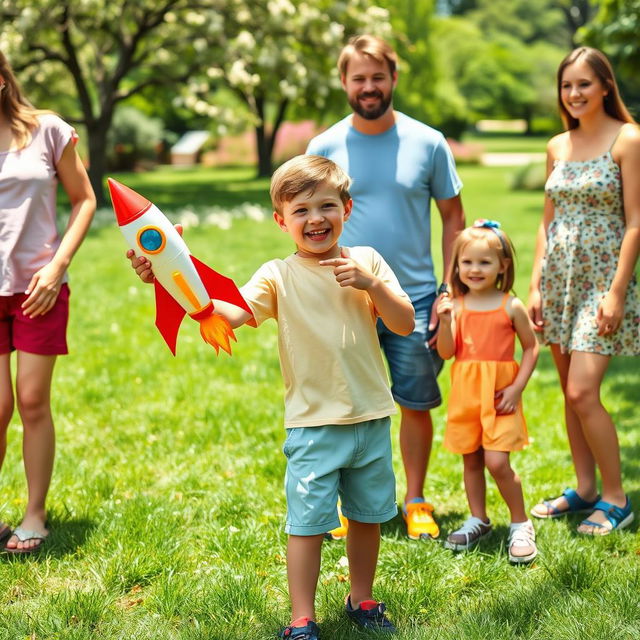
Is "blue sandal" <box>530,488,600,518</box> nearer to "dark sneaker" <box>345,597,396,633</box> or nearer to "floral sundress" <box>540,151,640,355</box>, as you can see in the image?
"floral sundress" <box>540,151,640,355</box>

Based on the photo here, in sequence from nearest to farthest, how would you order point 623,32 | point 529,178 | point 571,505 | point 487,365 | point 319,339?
1. point 319,339
2. point 487,365
3. point 571,505
4. point 623,32
5. point 529,178

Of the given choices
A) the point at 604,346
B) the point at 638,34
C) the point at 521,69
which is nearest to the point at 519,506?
the point at 604,346

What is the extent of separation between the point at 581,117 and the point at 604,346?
1014 mm

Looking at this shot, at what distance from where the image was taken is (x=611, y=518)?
13.4 feet

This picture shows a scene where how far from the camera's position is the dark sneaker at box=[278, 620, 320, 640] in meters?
3.01

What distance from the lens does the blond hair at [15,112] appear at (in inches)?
149

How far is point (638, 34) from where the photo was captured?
8180 mm

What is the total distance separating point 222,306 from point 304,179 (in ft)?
1.62

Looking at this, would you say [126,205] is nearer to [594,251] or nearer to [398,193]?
[398,193]

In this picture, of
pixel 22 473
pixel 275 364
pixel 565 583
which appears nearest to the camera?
pixel 565 583

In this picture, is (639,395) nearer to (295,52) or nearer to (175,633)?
(175,633)

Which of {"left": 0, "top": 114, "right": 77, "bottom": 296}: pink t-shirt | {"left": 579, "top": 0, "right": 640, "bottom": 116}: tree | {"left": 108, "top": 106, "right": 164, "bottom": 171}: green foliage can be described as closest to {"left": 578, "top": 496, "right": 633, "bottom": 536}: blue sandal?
{"left": 0, "top": 114, "right": 77, "bottom": 296}: pink t-shirt

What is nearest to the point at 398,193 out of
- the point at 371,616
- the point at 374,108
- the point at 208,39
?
the point at 374,108

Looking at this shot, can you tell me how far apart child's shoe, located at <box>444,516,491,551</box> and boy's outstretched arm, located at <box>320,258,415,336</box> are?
1.20 m
